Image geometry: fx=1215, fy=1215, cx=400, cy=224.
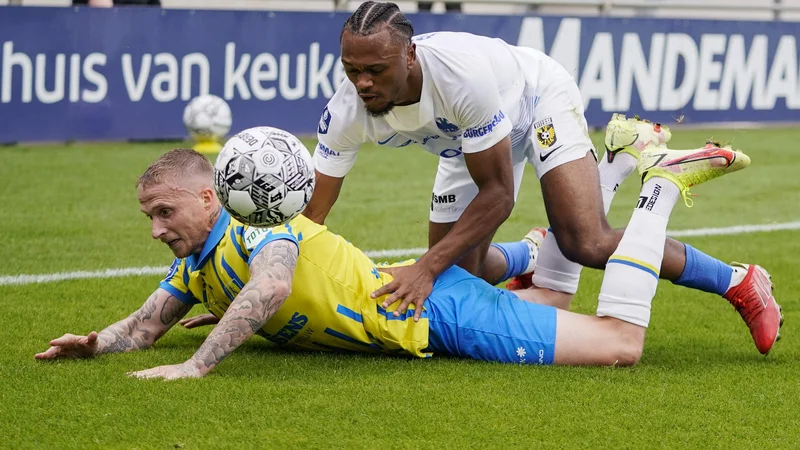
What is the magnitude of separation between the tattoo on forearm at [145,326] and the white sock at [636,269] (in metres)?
1.93

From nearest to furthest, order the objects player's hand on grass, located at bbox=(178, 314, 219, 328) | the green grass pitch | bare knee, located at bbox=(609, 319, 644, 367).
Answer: the green grass pitch, bare knee, located at bbox=(609, 319, 644, 367), player's hand on grass, located at bbox=(178, 314, 219, 328)

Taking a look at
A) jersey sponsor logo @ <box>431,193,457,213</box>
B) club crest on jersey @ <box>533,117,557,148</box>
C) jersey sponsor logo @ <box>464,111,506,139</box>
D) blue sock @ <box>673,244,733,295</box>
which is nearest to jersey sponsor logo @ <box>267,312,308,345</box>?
jersey sponsor logo @ <box>464,111,506,139</box>

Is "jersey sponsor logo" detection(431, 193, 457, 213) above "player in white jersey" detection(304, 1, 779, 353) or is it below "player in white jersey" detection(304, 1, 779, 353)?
below

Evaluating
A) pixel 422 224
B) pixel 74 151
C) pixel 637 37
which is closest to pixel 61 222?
pixel 422 224

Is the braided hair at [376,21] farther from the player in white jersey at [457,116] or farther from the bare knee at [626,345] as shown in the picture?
the bare knee at [626,345]

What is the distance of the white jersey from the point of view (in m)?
5.54

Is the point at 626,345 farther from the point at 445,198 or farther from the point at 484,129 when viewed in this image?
the point at 445,198

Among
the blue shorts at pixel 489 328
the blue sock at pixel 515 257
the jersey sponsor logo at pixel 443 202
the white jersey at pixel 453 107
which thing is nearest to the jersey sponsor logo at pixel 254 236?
the blue shorts at pixel 489 328

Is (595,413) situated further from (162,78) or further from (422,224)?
(162,78)

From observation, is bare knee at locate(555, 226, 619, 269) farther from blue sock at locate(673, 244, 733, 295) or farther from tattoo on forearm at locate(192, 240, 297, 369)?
tattoo on forearm at locate(192, 240, 297, 369)

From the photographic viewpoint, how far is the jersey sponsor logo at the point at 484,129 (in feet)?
18.2

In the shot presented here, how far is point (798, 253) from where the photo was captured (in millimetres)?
8617

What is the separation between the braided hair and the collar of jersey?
3.11ft

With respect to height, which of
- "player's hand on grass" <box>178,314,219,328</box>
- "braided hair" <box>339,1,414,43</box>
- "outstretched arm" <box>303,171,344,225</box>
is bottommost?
"player's hand on grass" <box>178,314,219,328</box>
